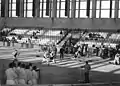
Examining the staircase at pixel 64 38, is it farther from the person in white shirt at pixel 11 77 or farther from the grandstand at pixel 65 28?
the person in white shirt at pixel 11 77

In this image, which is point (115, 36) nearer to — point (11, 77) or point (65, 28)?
point (65, 28)

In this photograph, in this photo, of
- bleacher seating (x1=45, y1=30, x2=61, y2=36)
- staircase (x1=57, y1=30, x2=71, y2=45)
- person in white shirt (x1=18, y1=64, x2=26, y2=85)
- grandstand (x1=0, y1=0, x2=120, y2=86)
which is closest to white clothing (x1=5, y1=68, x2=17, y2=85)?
person in white shirt (x1=18, y1=64, x2=26, y2=85)

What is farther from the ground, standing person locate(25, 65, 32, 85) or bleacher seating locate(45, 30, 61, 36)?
bleacher seating locate(45, 30, 61, 36)

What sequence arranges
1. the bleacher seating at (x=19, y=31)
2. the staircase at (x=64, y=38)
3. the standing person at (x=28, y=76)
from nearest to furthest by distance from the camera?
the standing person at (x=28, y=76) < the staircase at (x=64, y=38) < the bleacher seating at (x=19, y=31)

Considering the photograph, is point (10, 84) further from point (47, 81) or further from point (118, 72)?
point (118, 72)

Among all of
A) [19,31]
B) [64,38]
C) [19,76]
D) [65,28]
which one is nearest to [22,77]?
[19,76]

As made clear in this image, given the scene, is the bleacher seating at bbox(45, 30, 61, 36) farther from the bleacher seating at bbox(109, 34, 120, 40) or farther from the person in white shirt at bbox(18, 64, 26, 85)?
the person in white shirt at bbox(18, 64, 26, 85)

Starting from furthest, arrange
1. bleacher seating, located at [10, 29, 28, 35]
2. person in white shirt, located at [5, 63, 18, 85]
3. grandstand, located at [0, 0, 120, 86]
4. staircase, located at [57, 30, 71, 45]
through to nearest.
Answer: bleacher seating, located at [10, 29, 28, 35], staircase, located at [57, 30, 71, 45], grandstand, located at [0, 0, 120, 86], person in white shirt, located at [5, 63, 18, 85]

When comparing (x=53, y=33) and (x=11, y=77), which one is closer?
(x=11, y=77)

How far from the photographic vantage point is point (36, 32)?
4519 centimetres

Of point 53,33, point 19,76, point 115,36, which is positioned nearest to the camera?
point 19,76

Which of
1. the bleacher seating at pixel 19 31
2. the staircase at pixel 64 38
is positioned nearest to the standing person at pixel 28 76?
the staircase at pixel 64 38

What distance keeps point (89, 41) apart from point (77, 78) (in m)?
21.1

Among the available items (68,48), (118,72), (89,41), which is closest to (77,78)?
(118,72)
